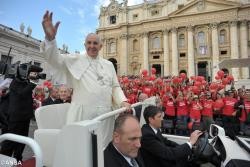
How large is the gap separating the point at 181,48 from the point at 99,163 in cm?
4486

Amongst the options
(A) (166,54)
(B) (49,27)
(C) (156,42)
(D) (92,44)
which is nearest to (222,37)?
(A) (166,54)

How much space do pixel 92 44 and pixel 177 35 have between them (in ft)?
142

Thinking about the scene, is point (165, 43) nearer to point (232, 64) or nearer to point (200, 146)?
point (232, 64)

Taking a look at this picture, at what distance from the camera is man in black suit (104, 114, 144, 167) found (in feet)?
5.78

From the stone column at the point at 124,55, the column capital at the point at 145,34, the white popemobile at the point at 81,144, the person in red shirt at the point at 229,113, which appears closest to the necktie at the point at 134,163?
the white popemobile at the point at 81,144

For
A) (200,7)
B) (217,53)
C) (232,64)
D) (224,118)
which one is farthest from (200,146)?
(200,7)

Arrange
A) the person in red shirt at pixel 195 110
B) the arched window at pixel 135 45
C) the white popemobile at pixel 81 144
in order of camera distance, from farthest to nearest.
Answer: the arched window at pixel 135 45 < the person in red shirt at pixel 195 110 < the white popemobile at pixel 81 144

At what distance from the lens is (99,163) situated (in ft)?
4.56

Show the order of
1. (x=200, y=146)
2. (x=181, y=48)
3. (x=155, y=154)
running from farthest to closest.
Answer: (x=181, y=48) → (x=155, y=154) → (x=200, y=146)

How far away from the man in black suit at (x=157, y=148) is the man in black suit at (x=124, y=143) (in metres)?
1.01

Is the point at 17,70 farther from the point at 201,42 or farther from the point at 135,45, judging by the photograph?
the point at 135,45

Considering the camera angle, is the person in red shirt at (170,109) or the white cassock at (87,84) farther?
the person in red shirt at (170,109)

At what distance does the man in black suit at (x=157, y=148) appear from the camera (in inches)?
108

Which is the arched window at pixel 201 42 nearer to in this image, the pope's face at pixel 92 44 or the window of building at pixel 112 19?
the window of building at pixel 112 19
